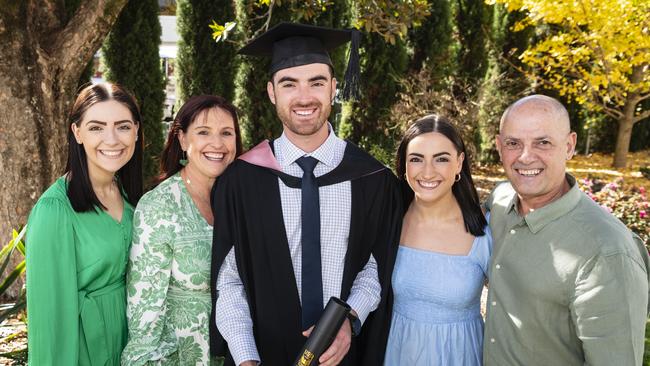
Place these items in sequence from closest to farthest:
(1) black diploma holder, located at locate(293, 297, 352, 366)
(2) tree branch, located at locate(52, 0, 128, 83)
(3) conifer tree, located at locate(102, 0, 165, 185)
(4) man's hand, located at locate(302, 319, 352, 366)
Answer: (1) black diploma holder, located at locate(293, 297, 352, 366), (4) man's hand, located at locate(302, 319, 352, 366), (2) tree branch, located at locate(52, 0, 128, 83), (3) conifer tree, located at locate(102, 0, 165, 185)

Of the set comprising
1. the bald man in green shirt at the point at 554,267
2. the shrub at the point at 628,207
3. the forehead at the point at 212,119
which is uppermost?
the forehead at the point at 212,119

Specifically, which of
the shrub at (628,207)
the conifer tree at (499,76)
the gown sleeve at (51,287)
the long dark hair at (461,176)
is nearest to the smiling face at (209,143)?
the gown sleeve at (51,287)

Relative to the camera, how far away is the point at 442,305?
2.54 meters

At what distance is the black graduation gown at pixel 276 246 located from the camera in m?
2.47

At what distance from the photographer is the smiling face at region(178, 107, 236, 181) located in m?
2.66

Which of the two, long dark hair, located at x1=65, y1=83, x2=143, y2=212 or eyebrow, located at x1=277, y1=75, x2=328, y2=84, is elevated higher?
eyebrow, located at x1=277, y1=75, x2=328, y2=84

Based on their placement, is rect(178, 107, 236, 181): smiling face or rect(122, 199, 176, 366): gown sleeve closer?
rect(122, 199, 176, 366): gown sleeve

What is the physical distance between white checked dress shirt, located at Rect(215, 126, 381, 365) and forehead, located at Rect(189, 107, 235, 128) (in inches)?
13.4

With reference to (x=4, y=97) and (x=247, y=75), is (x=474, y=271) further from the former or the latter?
(x=247, y=75)

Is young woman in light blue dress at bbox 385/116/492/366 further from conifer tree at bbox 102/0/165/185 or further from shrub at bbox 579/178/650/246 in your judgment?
conifer tree at bbox 102/0/165/185

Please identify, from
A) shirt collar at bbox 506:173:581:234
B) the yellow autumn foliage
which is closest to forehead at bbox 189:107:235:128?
shirt collar at bbox 506:173:581:234

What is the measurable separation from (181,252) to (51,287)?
52 cm

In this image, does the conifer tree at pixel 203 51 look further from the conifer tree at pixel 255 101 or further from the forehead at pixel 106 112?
the forehead at pixel 106 112

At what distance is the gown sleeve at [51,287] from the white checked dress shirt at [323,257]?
0.59 meters
